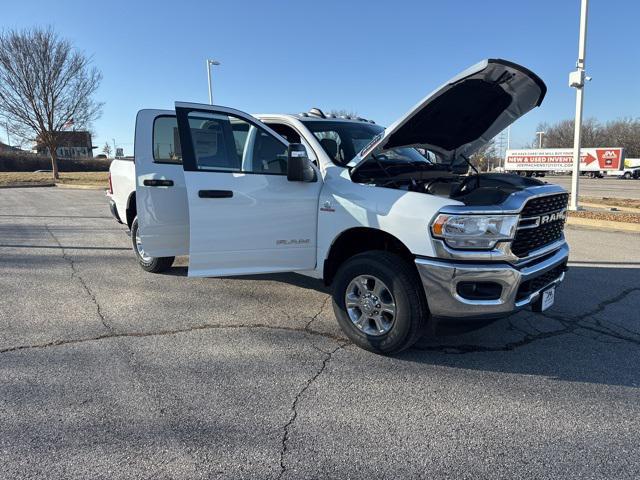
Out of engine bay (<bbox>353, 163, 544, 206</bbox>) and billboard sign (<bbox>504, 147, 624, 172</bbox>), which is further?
billboard sign (<bbox>504, 147, 624, 172</bbox>)

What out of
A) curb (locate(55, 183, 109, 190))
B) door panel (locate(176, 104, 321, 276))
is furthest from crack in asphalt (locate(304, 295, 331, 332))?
curb (locate(55, 183, 109, 190))

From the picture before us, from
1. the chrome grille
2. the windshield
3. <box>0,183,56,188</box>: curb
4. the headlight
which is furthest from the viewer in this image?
<box>0,183,56,188</box>: curb

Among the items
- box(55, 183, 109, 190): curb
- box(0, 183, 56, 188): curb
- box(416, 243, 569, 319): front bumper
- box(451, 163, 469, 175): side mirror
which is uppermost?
box(451, 163, 469, 175): side mirror

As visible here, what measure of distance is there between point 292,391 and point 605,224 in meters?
10.3

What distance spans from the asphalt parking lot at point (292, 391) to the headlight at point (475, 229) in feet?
3.48

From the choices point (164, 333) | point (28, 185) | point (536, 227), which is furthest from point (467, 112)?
point (28, 185)

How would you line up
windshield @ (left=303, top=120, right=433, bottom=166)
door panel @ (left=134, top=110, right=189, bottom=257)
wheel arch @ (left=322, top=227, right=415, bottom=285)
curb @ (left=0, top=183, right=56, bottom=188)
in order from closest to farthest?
wheel arch @ (left=322, top=227, right=415, bottom=285)
windshield @ (left=303, top=120, right=433, bottom=166)
door panel @ (left=134, top=110, right=189, bottom=257)
curb @ (left=0, top=183, right=56, bottom=188)

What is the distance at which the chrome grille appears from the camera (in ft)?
10.8

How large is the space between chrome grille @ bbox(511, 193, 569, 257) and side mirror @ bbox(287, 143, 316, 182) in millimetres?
1775

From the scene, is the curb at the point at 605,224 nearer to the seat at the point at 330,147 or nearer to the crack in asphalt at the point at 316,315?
the crack in asphalt at the point at 316,315

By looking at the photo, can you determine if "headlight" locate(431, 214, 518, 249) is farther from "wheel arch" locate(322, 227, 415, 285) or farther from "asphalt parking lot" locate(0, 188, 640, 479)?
"asphalt parking lot" locate(0, 188, 640, 479)

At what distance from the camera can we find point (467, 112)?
4.35 m

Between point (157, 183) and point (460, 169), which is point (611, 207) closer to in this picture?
point (460, 169)

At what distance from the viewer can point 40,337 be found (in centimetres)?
402
